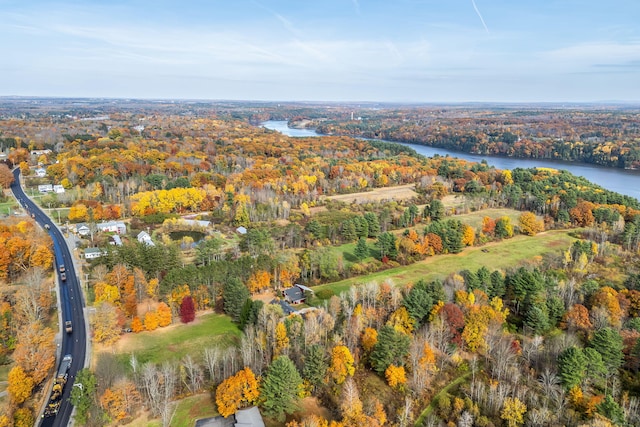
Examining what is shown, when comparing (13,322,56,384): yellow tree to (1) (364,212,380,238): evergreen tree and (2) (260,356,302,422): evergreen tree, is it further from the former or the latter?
(1) (364,212,380,238): evergreen tree

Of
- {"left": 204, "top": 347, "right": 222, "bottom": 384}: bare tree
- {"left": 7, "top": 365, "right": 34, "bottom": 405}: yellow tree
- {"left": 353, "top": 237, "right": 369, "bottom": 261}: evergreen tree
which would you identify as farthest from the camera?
{"left": 353, "top": 237, "right": 369, "bottom": 261}: evergreen tree

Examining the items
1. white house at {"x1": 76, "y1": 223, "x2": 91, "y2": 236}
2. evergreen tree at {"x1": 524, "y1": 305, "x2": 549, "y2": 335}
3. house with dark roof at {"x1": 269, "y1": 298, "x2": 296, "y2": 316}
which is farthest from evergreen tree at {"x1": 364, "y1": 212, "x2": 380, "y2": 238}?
white house at {"x1": 76, "y1": 223, "x2": 91, "y2": 236}

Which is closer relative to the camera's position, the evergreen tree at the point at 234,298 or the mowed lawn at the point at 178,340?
the mowed lawn at the point at 178,340

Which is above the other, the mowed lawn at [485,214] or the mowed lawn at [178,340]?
the mowed lawn at [485,214]

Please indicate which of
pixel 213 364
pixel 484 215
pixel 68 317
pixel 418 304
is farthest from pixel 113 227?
pixel 484 215

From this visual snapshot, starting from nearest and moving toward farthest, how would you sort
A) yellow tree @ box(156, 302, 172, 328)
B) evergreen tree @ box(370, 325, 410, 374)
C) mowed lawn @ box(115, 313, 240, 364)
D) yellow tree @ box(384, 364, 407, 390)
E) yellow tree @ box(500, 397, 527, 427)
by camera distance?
yellow tree @ box(500, 397, 527, 427) → yellow tree @ box(384, 364, 407, 390) → evergreen tree @ box(370, 325, 410, 374) → mowed lawn @ box(115, 313, 240, 364) → yellow tree @ box(156, 302, 172, 328)

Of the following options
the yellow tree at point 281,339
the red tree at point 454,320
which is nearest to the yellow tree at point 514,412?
the red tree at point 454,320

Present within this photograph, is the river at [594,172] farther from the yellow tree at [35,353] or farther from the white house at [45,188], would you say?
the white house at [45,188]
